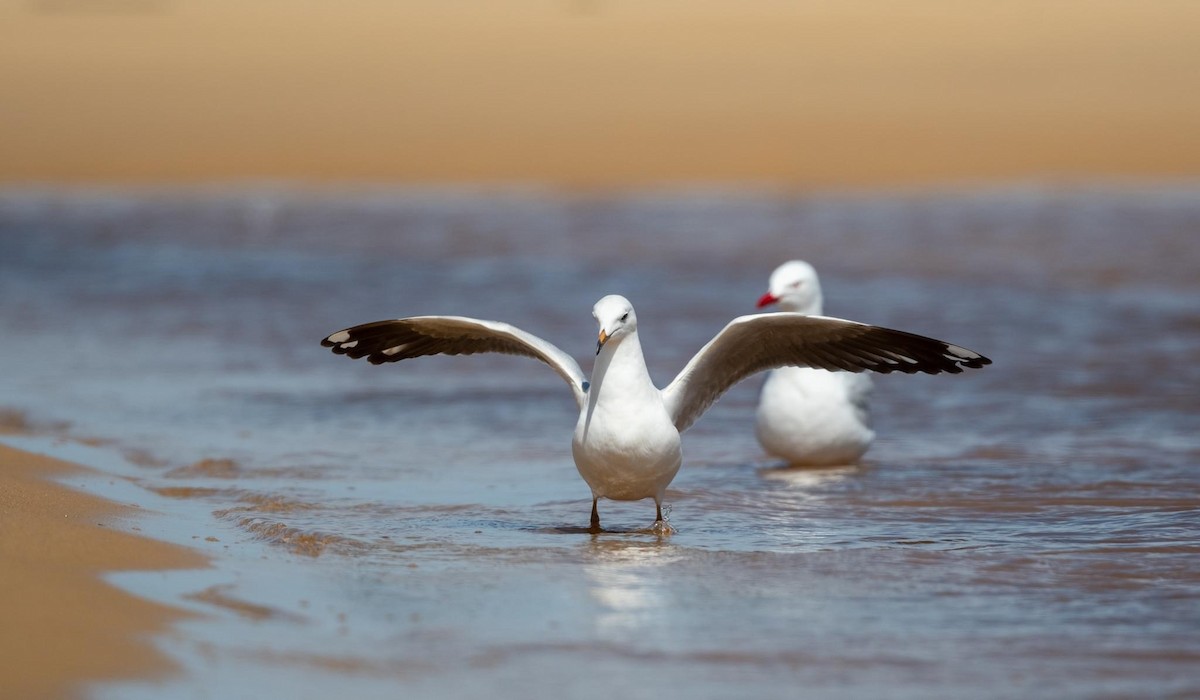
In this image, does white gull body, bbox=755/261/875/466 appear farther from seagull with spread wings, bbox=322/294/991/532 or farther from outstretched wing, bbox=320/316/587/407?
outstretched wing, bbox=320/316/587/407

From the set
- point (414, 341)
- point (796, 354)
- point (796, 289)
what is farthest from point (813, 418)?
point (414, 341)

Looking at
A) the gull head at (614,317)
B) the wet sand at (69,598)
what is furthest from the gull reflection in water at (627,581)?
the wet sand at (69,598)

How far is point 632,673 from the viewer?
421cm

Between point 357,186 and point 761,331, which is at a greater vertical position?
point 357,186

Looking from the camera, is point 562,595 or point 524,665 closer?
point 524,665

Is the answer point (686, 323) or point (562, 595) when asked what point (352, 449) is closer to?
point (562, 595)

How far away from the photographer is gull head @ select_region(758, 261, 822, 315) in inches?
331

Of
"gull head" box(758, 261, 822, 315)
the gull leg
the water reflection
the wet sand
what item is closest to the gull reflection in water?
the gull leg

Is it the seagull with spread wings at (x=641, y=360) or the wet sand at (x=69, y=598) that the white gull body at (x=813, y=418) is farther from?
the wet sand at (x=69, y=598)

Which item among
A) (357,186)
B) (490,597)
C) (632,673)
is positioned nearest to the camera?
(632,673)

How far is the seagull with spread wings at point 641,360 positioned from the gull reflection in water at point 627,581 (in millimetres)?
305

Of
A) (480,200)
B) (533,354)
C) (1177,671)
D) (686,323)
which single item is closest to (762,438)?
(533,354)

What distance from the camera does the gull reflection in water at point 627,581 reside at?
4742mm

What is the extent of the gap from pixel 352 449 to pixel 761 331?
8.36 feet
